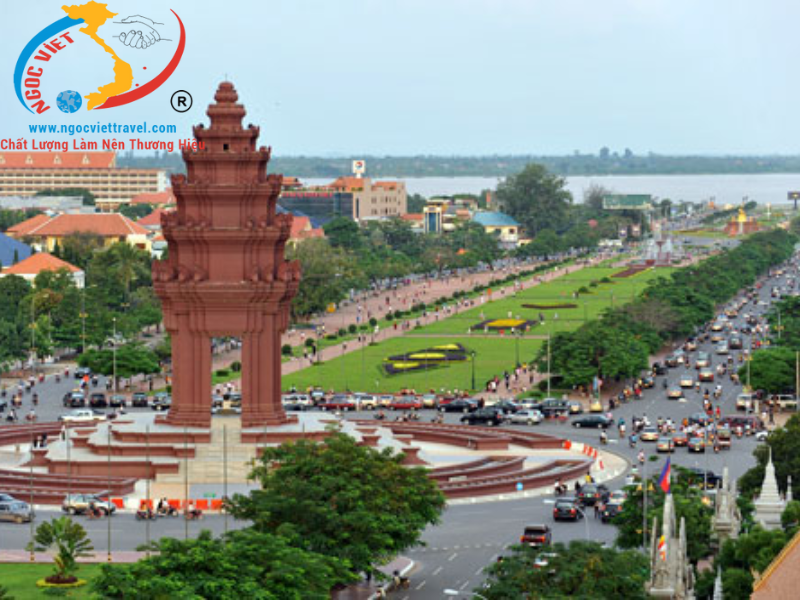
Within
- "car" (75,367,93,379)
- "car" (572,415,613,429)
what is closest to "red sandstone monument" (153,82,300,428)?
"car" (572,415,613,429)

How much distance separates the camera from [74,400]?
117m

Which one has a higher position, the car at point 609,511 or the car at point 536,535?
the car at point 536,535

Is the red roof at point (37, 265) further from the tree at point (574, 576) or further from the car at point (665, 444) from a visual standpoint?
Answer: the tree at point (574, 576)

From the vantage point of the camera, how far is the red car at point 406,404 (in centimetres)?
11612

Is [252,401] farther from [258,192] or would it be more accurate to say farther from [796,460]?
[796,460]

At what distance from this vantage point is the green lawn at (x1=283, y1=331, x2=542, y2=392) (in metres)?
126

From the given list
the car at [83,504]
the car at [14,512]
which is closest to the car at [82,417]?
the car at [83,504]

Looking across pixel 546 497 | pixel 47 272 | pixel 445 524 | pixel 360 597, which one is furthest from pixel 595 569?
pixel 47 272

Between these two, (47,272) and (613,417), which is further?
(47,272)

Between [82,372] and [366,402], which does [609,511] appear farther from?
[82,372]

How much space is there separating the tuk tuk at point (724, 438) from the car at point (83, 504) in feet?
106

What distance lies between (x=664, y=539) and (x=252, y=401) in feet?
127

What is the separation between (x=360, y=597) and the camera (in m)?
65.3

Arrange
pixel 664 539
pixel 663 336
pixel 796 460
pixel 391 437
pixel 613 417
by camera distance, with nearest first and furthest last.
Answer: pixel 664 539 → pixel 796 460 → pixel 391 437 → pixel 613 417 → pixel 663 336
